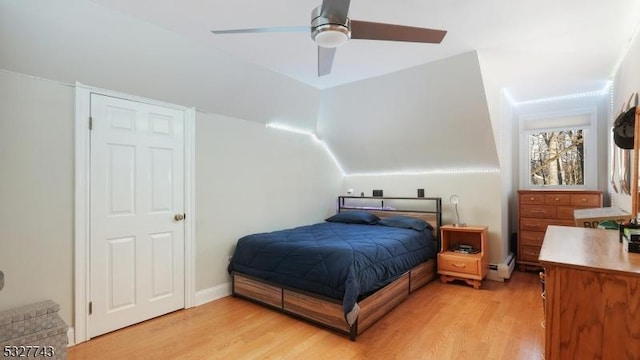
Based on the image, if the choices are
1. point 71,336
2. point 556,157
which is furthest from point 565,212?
point 71,336

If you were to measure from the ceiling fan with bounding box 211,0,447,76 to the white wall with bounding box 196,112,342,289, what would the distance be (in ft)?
5.99

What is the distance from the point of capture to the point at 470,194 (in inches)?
170

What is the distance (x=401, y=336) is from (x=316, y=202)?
2.59 meters

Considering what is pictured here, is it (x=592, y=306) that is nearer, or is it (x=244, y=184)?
(x=592, y=306)

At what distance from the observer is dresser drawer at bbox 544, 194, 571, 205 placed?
13.3ft

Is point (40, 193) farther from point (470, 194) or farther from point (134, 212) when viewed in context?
point (470, 194)

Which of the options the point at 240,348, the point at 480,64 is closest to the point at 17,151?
the point at 240,348

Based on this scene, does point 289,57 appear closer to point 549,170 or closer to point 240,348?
point 240,348

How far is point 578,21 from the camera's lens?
2393 mm

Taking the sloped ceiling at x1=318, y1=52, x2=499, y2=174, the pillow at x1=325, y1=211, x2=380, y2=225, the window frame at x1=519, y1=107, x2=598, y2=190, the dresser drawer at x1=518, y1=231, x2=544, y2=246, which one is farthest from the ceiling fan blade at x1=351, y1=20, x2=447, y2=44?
the window frame at x1=519, y1=107, x2=598, y2=190

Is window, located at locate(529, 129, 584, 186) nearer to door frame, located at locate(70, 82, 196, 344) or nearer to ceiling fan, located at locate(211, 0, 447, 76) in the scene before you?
ceiling fan, located at locate(211, 0, 447, 76)

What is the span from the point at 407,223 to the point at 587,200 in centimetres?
222

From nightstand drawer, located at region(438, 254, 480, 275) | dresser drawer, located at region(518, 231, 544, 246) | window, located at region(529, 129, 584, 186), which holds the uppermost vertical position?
window, located at region(529, 129, 584, 186)

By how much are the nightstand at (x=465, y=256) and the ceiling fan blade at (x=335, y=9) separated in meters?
3.21
